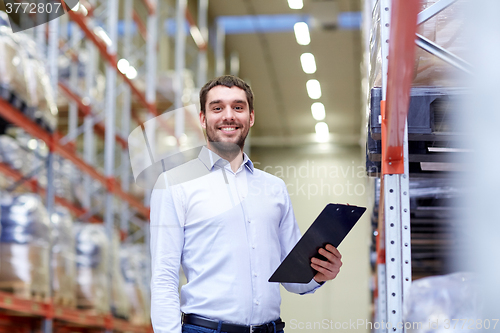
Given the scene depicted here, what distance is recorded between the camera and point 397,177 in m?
2.28

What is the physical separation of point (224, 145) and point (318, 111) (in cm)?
1408

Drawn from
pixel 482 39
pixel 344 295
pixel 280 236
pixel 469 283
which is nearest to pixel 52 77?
pixel 280 236

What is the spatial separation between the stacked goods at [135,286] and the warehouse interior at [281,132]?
21mm

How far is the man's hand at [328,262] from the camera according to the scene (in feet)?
6.96

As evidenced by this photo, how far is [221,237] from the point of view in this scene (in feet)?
7.22

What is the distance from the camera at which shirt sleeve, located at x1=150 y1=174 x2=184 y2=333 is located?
2.05m

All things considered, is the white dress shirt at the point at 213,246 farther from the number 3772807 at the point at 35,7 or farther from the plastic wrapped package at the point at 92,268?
the number 3772807 at the point at 35,7

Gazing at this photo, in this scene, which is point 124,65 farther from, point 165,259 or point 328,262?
point 328,262

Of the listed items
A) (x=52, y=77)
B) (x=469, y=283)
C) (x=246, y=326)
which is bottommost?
(x=246, y=326)

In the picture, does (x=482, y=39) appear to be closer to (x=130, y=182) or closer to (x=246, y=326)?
(x=246, y=326)

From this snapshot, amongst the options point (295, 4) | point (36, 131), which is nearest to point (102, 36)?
point (36, 131)

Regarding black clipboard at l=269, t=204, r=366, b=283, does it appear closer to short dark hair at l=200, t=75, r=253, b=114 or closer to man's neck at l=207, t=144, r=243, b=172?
man's neck at l=207, t=144, r=243, b=172

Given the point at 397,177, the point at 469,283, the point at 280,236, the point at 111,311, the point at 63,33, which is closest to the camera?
the point at 469,283

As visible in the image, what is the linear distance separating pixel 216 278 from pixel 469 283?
34.4 inches
